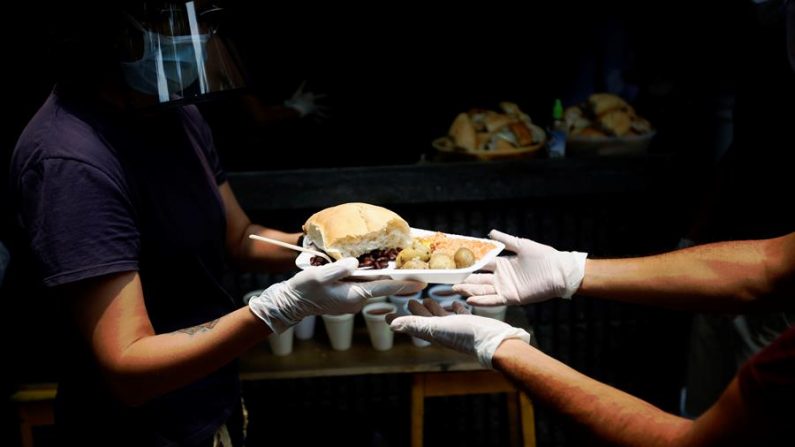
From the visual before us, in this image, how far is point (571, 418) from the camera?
1.65 meters

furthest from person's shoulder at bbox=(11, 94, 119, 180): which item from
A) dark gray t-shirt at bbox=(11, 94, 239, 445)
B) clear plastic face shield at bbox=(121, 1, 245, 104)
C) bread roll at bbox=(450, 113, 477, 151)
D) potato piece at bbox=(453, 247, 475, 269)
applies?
bread roll at bbox=(450, 113, 477, 151)

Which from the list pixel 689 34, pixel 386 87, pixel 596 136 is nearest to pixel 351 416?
pixel 596 136

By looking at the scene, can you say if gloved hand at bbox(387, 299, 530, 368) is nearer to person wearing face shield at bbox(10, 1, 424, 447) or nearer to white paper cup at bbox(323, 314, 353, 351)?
person wearing face shield at bbox(10, 1, 424, 447)

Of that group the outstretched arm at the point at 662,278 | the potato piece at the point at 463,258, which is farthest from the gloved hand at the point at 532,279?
the potato piece at the point at 463,258

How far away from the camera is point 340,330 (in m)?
3.43

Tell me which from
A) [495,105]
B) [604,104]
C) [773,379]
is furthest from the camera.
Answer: [495,105]

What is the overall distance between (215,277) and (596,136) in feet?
8.80

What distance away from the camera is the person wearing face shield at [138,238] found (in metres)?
1.84

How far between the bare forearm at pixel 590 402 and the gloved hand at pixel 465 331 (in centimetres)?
4

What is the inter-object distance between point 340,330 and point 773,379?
2.44 m

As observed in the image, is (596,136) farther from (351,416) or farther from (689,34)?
(351,416)

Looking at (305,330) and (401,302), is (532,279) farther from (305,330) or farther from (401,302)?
(305,330)

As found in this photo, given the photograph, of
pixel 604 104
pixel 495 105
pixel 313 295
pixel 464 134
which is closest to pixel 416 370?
pixel 313 295

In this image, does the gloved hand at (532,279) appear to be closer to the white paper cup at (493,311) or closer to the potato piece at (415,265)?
the potato piece at (415,265)
